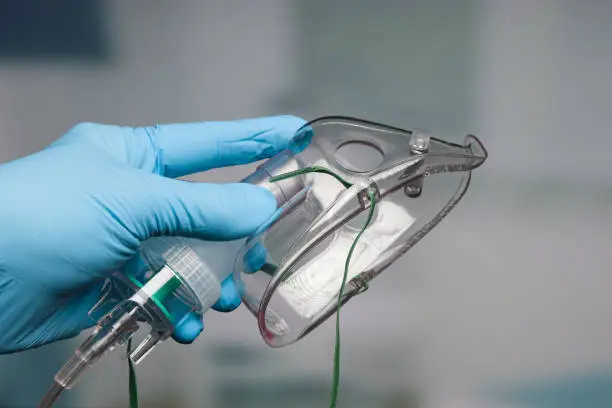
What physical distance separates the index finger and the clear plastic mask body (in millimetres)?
97

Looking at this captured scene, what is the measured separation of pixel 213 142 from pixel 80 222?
305 millimetres

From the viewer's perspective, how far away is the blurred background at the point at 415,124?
4.26 ft

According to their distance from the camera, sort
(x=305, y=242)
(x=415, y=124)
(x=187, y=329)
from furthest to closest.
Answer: (x=415, y=124)
(x=187, y=329)
(x=305, y=242)

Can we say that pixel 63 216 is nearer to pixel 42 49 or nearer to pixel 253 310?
pixel 253 310

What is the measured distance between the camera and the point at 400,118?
134cm

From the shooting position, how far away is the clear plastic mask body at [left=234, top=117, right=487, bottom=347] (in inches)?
33.5

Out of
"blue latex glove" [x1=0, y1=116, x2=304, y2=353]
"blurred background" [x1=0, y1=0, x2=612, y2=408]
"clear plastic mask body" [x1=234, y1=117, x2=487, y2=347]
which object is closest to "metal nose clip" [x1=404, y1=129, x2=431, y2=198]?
"clear plastic mask body" [x1=234, y1=117, x2=487, y2=347]

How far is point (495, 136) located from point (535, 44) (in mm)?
233

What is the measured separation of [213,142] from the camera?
103 cm

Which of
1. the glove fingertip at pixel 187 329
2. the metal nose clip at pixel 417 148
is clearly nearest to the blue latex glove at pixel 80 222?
the glove fingertip at pixel 187 329

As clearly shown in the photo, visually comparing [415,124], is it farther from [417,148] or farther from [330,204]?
[330,204]

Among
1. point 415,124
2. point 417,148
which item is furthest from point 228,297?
point 415,124

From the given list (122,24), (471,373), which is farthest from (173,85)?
(471,373)

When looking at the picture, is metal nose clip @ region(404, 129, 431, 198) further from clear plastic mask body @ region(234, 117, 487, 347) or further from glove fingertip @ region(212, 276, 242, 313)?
glove fingertip @ region(212, 276, 242, 313)
